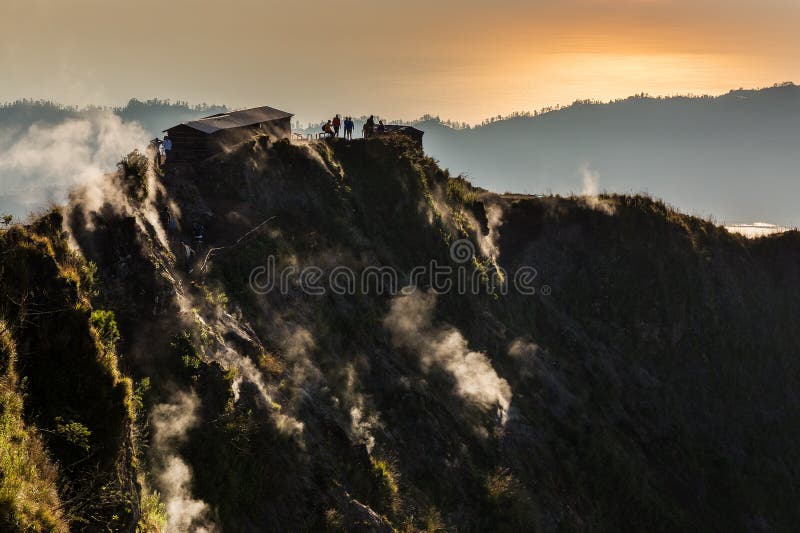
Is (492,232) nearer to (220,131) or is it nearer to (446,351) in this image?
(446,351)

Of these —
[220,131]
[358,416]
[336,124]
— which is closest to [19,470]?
[358,416]

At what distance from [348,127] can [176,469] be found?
3347 centimetres

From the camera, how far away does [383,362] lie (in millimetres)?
31734

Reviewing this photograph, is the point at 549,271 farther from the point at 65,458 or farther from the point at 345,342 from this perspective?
the point at 65,458

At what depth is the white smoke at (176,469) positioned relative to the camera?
56.2ft

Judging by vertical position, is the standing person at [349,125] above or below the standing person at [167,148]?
A: above

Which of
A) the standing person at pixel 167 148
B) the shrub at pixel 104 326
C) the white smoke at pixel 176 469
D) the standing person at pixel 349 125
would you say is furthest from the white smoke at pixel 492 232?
the shrub at pixel 104 326

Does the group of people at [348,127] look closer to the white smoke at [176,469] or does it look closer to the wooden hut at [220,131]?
the wooden hut at [220,131]

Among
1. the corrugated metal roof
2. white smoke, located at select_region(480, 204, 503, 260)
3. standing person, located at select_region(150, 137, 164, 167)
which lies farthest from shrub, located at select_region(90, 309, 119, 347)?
white smoke, located at select_region(480, 204, 503, 260)

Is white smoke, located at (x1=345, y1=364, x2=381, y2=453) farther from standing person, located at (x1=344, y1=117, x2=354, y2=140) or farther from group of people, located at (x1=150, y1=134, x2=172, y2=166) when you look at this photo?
standing person, located at (x1=344, y1=117, x2=354, y2=140)

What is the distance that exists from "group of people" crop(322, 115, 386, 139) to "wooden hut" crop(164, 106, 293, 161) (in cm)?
401

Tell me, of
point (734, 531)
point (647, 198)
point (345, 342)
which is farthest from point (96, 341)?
point (647, 198)

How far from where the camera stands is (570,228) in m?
55.0

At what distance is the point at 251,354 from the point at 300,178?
1654 centimetres
